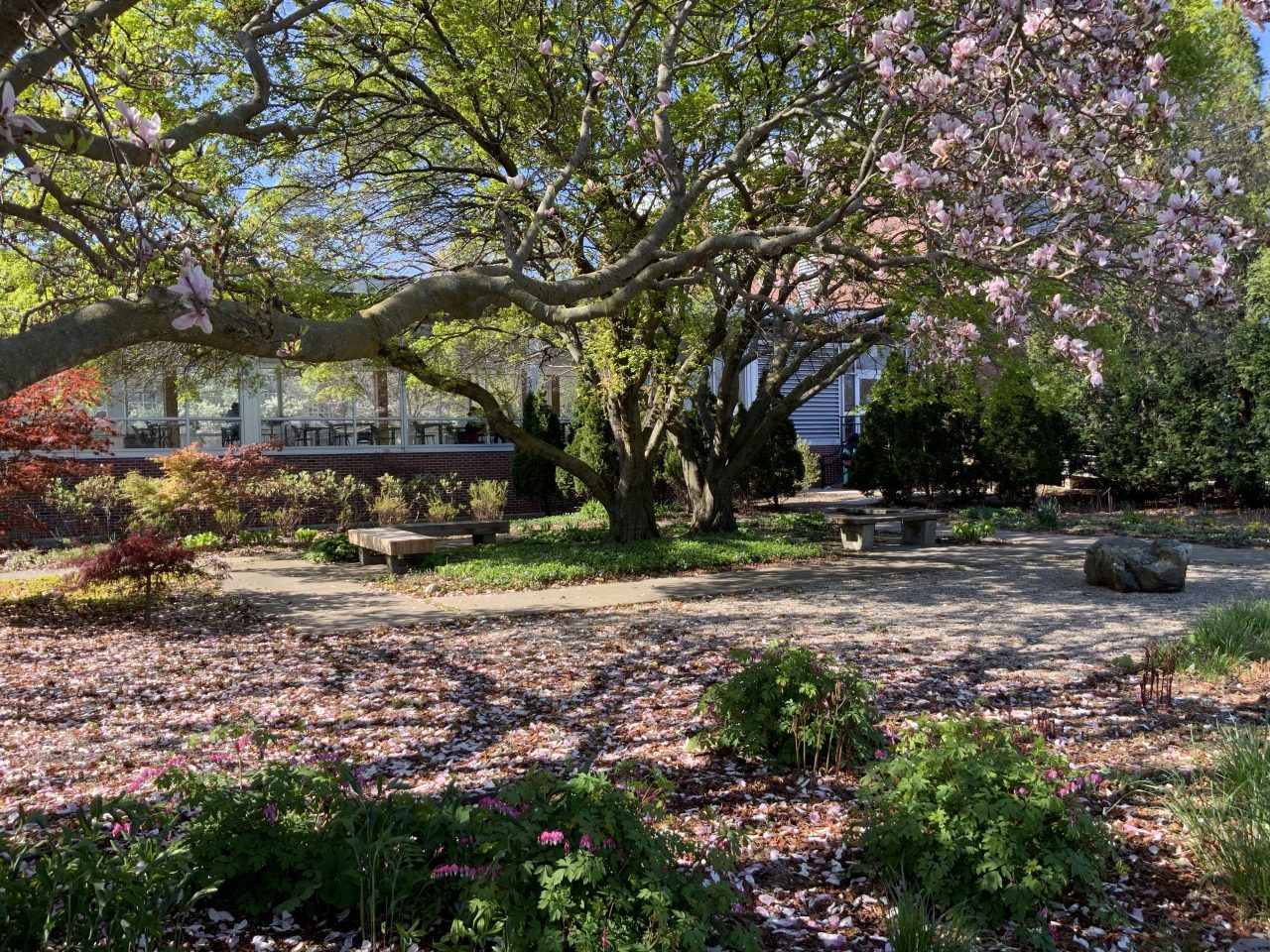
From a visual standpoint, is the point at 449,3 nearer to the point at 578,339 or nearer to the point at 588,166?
the point at 588,166

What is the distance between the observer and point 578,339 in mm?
12594

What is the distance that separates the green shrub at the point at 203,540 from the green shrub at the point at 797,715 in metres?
11.5

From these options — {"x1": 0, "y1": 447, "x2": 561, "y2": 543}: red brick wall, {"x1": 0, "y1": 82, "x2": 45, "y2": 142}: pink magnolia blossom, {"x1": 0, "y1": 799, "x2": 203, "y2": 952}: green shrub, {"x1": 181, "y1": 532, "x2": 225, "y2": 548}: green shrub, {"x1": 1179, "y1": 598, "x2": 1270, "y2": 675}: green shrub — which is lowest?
{"x1": 1179, "y1": 598, "x2": 1270, "y2": 675}: green shrub

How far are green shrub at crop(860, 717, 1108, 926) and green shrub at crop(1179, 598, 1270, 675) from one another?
3029 mm

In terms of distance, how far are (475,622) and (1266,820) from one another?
6.01 meters

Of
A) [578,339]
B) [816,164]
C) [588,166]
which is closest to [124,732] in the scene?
[588,166]

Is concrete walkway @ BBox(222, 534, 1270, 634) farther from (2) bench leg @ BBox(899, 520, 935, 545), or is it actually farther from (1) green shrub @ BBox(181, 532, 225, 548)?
(1) green shrub @ BBox(181, 532, 225, 548)

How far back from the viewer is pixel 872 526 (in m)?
12.9

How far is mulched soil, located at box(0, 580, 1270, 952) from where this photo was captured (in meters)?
3.09

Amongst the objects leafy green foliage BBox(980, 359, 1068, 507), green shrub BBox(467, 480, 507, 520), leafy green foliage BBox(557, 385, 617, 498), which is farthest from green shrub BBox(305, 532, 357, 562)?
leafy green foliage BBox(980, 359, 1068, 507)

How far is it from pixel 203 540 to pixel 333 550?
8.43ft

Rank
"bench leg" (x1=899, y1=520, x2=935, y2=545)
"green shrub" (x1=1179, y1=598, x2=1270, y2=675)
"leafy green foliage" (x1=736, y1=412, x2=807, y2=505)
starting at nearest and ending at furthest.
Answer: "green shrub" (x1=1179, y1=598, x2=1270, y2=675) < "bench leg" (x1=899, y1=520, x2=935, y2=545) < "leafy green foliage" (x1=736, y1=412, x2=807, y2=505)

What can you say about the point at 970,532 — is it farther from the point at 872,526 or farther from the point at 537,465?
the point at 537,465

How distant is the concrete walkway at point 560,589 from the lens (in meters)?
8.45
